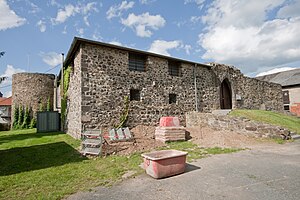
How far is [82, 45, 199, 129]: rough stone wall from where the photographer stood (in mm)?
9164

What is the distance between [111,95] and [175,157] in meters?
6.06

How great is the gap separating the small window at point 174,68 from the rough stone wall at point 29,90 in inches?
601

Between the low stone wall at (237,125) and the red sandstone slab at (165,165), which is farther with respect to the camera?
the low stone wall at (237,125)

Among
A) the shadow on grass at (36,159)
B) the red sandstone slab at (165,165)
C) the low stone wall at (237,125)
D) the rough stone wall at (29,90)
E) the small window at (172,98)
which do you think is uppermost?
the rough stone wall at (29,90)

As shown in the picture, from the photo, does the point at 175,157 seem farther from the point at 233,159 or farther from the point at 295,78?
the point at 295,78

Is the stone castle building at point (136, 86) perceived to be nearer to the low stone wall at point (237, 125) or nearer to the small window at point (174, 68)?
the small window at point (174, 68)

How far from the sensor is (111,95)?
32.1 ft

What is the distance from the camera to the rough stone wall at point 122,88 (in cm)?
916

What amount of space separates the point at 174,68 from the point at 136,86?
3.65m

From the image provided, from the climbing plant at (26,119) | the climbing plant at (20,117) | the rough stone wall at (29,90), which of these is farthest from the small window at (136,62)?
the climbing plant at (20,117)

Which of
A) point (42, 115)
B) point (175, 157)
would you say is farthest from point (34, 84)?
point (175, 157)

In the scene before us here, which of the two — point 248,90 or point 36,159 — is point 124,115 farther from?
point 248,90

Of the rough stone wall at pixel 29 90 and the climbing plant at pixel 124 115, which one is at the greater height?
the rough stone wall at pixel 29 90

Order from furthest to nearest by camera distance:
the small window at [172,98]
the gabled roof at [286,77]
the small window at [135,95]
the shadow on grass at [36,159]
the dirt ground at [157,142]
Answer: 1. the gabled roof at [286,77]
2. the small window at [172,98]
3. the small window at [135,95]
4. the dirt ground at [157,142]
5. the shadow on grass at [36,159]
